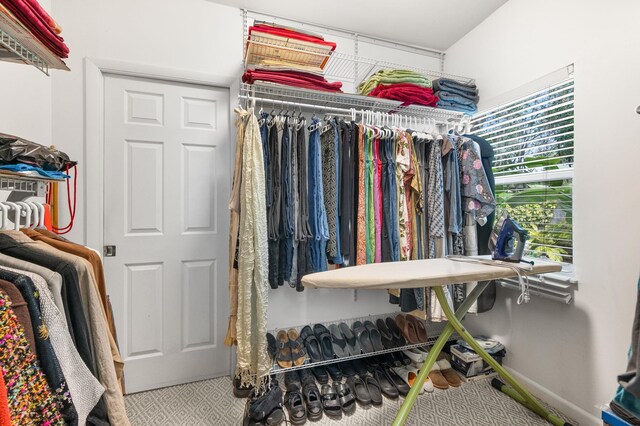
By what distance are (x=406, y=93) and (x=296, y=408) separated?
2107 mm

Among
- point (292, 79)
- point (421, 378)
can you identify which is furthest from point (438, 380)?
point (292, 79)

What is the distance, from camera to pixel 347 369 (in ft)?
6.45

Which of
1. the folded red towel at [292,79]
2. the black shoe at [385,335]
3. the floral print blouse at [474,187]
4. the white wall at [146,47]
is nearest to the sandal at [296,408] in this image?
the white wall at [146,47]

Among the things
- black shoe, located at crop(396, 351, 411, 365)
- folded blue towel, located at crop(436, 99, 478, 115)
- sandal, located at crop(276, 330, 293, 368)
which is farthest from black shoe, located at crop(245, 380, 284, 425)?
folded blue towel, located at crop(436, 99, 478, 115)

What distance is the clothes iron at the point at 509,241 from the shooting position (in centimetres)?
137

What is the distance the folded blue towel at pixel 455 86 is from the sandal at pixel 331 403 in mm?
2199

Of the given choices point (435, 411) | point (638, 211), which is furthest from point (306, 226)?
point (638, 211)

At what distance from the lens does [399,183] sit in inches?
70.4

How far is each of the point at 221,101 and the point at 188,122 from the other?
0.28 metres

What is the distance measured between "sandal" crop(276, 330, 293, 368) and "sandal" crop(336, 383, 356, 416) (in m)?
0.34

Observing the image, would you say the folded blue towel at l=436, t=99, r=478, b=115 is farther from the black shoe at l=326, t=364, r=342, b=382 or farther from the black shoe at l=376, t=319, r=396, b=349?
the black shoe at l=326, t=364, r=342, b=382

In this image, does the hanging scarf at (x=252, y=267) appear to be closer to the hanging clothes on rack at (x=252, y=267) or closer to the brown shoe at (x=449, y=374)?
the hanging clothes on rack at (x=252, y=267)

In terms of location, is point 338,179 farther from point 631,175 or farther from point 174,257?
point 631,175

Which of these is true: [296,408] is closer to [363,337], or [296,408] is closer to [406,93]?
[363,337]
